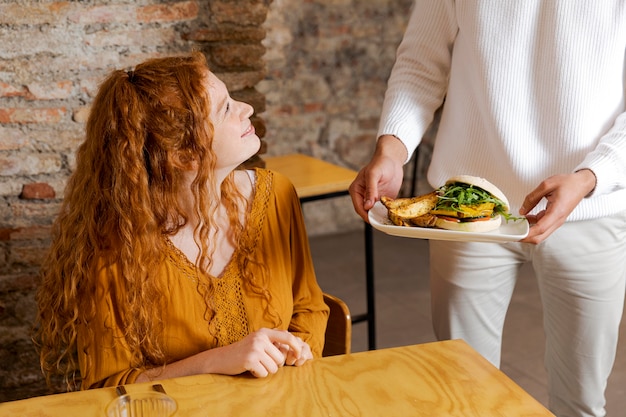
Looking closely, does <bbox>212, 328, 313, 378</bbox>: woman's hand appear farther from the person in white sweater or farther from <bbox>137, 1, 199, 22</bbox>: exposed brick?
<bbox>137, 1, 199, 22</bbox>: exposed brick

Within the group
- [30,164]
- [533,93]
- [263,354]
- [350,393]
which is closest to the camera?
[350,393]

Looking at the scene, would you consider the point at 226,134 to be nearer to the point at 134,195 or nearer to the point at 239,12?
the point at 134,195

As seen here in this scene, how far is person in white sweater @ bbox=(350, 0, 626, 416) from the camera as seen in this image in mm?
1741

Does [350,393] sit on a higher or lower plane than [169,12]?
lower

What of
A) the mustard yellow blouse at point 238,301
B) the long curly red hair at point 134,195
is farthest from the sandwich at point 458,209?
the long curly red hair at point 134,195

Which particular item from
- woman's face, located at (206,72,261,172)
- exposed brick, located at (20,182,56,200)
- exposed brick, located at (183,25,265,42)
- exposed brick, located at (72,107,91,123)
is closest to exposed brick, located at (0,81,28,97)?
exposed brick, located at (72,107,91,123)

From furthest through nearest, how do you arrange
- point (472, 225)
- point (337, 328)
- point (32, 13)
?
point (32, 13) → point (337, 328) → point (472, 225)

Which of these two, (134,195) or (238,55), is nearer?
(134,195)

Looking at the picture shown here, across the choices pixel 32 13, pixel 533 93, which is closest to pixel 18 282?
pixel 32 13

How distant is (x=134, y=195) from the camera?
169cm

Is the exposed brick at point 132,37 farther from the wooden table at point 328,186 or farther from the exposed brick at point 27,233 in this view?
the wooden table at point 328,186

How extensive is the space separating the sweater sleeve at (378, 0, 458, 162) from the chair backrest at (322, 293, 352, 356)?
40 centimetres

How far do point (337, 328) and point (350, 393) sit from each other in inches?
24.9

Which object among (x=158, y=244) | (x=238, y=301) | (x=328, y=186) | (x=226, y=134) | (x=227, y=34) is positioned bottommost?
(x=328, y=186)
